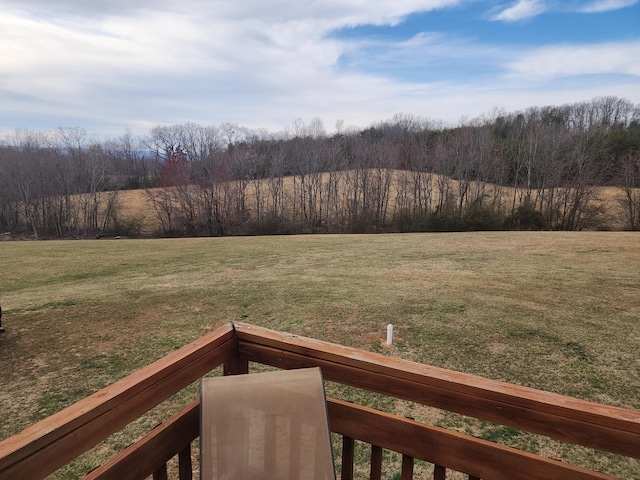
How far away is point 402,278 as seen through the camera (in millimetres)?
7934

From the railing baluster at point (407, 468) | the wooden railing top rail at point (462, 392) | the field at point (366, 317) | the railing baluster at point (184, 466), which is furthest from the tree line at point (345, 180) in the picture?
the railing baluster at point (407, 468)

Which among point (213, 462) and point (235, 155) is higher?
point (235, 155)

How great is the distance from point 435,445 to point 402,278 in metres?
6.98

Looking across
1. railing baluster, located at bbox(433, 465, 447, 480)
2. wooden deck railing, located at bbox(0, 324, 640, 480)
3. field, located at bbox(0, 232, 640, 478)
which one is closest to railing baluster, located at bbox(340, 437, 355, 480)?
wooden deck railing, located at bbox(0, 324, 640, 480)

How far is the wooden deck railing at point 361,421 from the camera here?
0.88 meters

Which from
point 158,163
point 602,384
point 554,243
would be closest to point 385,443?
point 602,384

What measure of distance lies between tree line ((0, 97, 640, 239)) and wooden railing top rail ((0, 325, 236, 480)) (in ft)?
74.0

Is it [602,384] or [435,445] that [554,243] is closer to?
[602,384]

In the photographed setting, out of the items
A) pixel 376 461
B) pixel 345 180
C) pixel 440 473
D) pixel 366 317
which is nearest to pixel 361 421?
pixel 376 461

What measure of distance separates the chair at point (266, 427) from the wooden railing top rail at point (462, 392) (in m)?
0.13

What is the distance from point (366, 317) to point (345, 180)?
24.3m

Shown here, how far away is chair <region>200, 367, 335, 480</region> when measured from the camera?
1.11 m

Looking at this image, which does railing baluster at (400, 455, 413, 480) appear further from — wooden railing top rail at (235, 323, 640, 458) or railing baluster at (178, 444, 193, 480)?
railing baluster at (178, 444, 193, 480)

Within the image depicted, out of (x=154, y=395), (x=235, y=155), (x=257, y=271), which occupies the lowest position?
(x=257, y=271)
